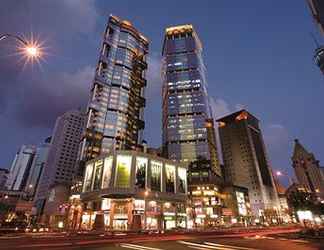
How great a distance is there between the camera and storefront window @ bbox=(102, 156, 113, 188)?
2576 inches

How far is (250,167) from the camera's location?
16962 cm

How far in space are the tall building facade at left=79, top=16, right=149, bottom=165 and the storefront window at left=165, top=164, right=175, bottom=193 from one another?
2305 inches

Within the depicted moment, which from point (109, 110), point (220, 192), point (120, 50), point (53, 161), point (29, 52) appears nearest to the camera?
point (29, 52)

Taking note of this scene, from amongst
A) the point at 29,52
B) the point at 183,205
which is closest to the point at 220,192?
the point at 183,205

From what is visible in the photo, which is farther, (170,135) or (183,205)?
(170,135)

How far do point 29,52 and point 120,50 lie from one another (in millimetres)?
165670

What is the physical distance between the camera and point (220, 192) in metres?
116

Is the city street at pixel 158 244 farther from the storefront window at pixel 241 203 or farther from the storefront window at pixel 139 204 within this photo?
the storefront window at pixel 241 203

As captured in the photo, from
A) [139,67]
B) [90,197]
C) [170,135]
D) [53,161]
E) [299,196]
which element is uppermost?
[139,67]

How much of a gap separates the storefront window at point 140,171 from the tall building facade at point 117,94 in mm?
59888

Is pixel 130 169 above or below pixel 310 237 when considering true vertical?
above

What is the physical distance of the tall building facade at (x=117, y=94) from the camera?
135125mm

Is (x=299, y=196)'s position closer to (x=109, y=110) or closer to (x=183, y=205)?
(x=183, y=205)

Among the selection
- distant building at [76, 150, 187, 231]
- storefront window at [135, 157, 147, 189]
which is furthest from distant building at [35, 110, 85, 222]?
storefront window at [135, 157, 147, 189]
